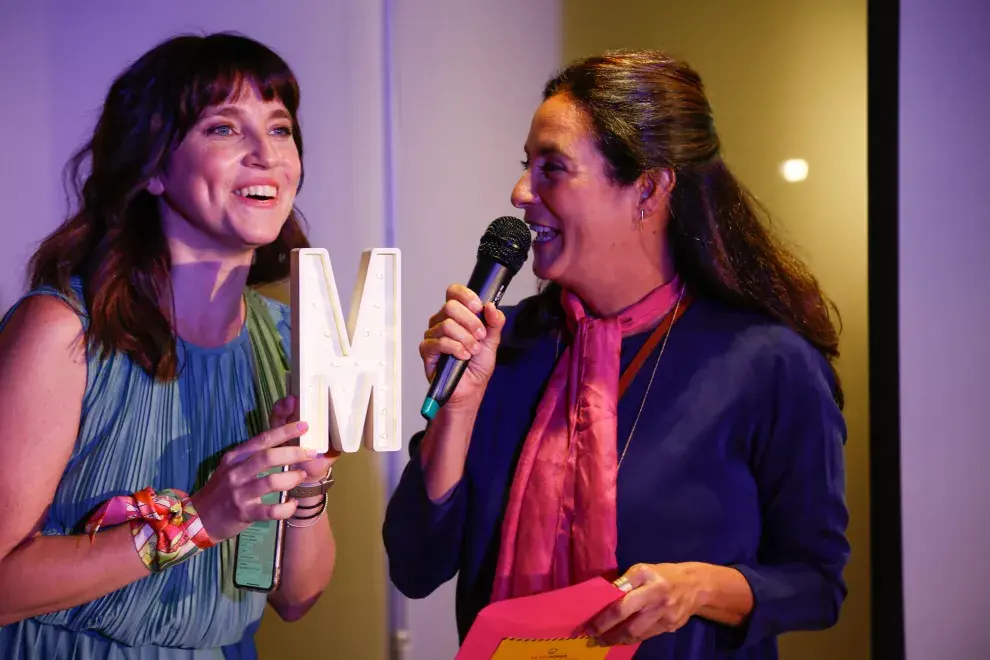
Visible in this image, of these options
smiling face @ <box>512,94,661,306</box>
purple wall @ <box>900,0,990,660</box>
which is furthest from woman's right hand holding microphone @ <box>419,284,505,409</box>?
purple wall @ <box>900,0,990,660</box>

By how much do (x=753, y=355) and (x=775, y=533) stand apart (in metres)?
0.33

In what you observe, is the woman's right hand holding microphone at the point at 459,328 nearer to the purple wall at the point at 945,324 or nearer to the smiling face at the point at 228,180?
the smiling face at the point at 228,180

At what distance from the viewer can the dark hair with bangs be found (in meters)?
1.76

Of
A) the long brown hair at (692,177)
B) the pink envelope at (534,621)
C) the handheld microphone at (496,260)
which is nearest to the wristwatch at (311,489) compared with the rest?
the handheld microphone at (496,260)

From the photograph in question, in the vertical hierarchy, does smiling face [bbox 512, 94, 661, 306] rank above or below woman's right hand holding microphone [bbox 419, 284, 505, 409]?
above

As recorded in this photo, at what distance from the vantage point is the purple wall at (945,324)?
7.18 ft

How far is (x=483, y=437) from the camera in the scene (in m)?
1.90

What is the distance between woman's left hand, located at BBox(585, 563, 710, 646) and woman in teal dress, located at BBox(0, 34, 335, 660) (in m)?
0.57

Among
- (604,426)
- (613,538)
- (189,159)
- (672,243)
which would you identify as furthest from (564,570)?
(189,159)

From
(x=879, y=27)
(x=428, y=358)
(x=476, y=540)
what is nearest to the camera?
(x=428, y=358)

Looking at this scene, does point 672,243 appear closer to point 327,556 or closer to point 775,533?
point 775,533

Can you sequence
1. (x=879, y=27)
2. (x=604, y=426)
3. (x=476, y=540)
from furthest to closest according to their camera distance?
1. (x=879, y=27)
2. (x=476, y=540)
3. (x=604, y=426)

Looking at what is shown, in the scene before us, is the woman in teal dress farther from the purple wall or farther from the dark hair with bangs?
the purple wall

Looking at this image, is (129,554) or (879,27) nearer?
(129,554)
